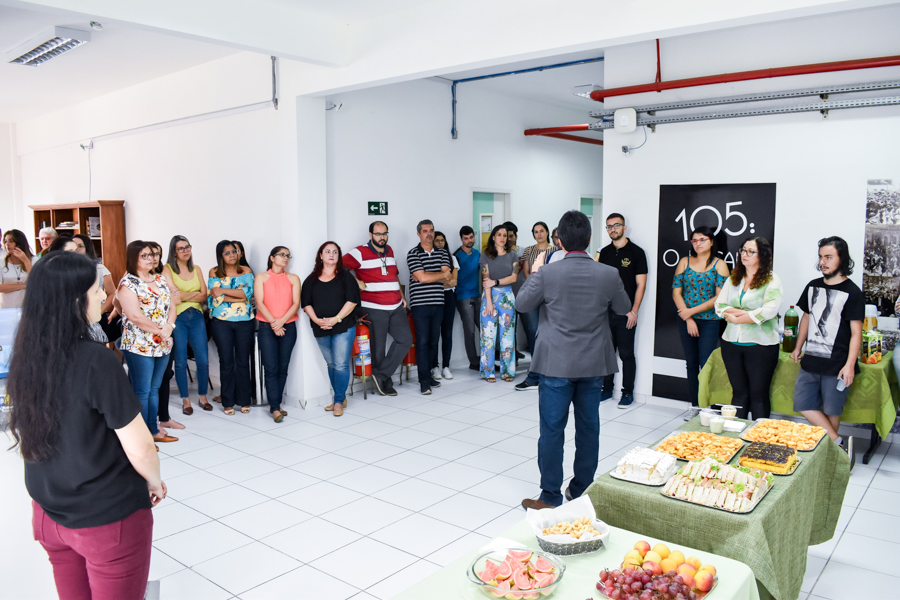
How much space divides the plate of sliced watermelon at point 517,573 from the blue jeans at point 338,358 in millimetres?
4250

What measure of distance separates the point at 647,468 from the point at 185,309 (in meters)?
4.83

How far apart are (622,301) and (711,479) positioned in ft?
4.49

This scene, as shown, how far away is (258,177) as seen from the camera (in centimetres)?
667

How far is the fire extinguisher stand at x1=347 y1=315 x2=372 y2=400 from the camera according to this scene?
661cm

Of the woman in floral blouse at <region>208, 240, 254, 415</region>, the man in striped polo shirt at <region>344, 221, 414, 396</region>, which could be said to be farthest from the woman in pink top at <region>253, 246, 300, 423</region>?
the man in striped polo shirt at <region>344, 221, 414, 396</region>

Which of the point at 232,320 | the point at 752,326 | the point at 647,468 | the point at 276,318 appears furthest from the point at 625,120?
the point at 647,468

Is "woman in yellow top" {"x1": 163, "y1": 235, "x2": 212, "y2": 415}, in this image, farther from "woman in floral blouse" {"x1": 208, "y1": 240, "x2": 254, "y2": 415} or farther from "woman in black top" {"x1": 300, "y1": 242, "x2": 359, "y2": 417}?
"woman in black top" {"x1": 300, "y1": 242, "x2": 359, "y2": 417}

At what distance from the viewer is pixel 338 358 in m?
6.28

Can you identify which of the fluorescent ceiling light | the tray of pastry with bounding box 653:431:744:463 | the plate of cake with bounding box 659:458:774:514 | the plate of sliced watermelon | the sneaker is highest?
the fluorescent ceiling light

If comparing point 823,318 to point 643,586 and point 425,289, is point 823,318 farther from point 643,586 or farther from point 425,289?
point 425,289

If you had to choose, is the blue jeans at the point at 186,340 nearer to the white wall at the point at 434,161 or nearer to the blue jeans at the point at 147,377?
the blue jeans at the point at 147,377

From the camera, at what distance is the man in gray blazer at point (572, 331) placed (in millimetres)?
3678

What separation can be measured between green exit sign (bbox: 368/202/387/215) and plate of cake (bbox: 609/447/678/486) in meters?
4.78

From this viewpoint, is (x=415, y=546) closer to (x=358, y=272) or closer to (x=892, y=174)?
(x=358, y=272)
